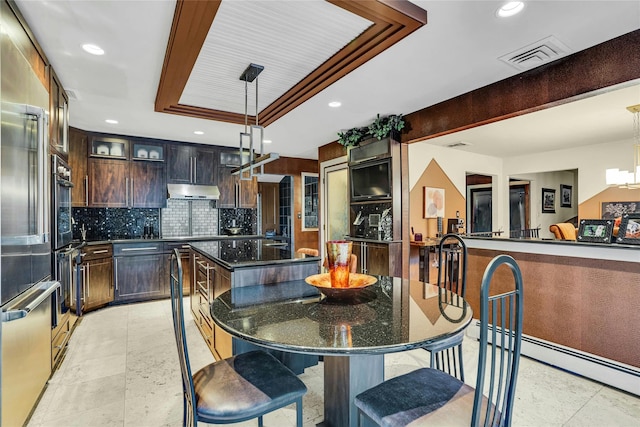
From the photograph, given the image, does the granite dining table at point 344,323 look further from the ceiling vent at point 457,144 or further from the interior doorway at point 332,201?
the ceiling vent at point 457,144

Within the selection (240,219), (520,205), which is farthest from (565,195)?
(240,219)

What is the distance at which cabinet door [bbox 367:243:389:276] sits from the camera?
13.4 feet

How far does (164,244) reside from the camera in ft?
15.4

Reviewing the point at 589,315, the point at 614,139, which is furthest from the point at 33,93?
the point at 614,139

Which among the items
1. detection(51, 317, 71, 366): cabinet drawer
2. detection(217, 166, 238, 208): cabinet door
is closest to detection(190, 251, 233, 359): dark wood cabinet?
Result: detection(51, 317, 71, 366): cabinet drawer

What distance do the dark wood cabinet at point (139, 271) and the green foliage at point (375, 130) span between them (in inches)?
121

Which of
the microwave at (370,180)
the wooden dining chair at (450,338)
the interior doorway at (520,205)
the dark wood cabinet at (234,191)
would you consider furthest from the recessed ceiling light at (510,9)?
the interior doorway at (520,205)

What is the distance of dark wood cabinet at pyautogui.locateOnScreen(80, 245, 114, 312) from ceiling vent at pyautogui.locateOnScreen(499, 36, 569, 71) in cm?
477

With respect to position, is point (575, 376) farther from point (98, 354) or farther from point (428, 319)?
point (98, 354)

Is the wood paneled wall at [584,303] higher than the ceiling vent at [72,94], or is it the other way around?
the ceiling vent at [72,94]

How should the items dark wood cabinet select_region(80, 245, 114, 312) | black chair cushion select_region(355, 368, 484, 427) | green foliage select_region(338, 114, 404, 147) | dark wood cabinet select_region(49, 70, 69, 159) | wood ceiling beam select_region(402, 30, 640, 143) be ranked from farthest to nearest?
dark wood cabinet select_region(80, 245, 114, 312) → green foliage select_region(338, 114, 404, 147) → dark wood cabinet select_region(49, 70, 69, 159) → wood ceiling beam select_region(402, 30, 640, 143) → black chair cushion select_region(355, 368, 484, 427)

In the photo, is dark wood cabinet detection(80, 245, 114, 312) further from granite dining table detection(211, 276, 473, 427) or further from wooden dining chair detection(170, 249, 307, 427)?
wooden dining chair detection(170, 249, 307, 427)

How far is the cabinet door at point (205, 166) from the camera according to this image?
→ 5281mm

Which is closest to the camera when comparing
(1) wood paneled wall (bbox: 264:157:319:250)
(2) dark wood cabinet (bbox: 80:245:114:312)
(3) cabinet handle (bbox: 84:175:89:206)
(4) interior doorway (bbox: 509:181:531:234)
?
(2) dark wood cabinet (bbox: 80:245:114:312)
